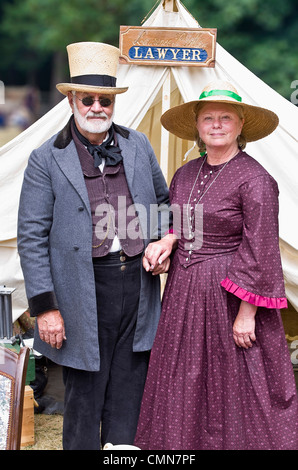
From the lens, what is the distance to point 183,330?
7.68 feet

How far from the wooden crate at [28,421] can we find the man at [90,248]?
0.56m

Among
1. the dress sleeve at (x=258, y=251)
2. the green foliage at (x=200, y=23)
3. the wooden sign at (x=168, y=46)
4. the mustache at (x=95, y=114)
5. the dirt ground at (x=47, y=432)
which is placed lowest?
the dirt ground at (x=47, y=432)

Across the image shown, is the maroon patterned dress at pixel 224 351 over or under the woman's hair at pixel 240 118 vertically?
under

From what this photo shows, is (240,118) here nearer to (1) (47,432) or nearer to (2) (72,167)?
(2) (72,167)

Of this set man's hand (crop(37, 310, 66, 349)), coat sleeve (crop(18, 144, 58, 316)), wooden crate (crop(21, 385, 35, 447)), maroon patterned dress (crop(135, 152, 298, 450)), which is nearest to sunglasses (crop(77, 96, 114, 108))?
coat sleeve (crop(18, 144, 58, 316))

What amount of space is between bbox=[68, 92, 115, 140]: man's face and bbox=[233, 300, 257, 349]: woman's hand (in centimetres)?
87

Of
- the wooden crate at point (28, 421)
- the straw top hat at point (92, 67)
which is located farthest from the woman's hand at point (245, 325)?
the wooden crate at point (28, 421)

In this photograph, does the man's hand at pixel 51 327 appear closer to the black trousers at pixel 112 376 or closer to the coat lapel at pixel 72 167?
the black trousers at pixel 112 376

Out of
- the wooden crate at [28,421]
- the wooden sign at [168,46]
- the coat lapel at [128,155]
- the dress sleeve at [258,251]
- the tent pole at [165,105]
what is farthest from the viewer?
the tent pole at [165,105]

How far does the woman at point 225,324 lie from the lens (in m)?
2.24

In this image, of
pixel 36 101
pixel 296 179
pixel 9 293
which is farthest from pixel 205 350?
pixel 36 101

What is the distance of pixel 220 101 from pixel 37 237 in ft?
2.86

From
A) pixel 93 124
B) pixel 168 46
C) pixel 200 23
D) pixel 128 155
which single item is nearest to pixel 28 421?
pixel 128 155

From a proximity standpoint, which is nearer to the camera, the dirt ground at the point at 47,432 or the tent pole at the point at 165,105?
the dirt ground at the point at 47,432
